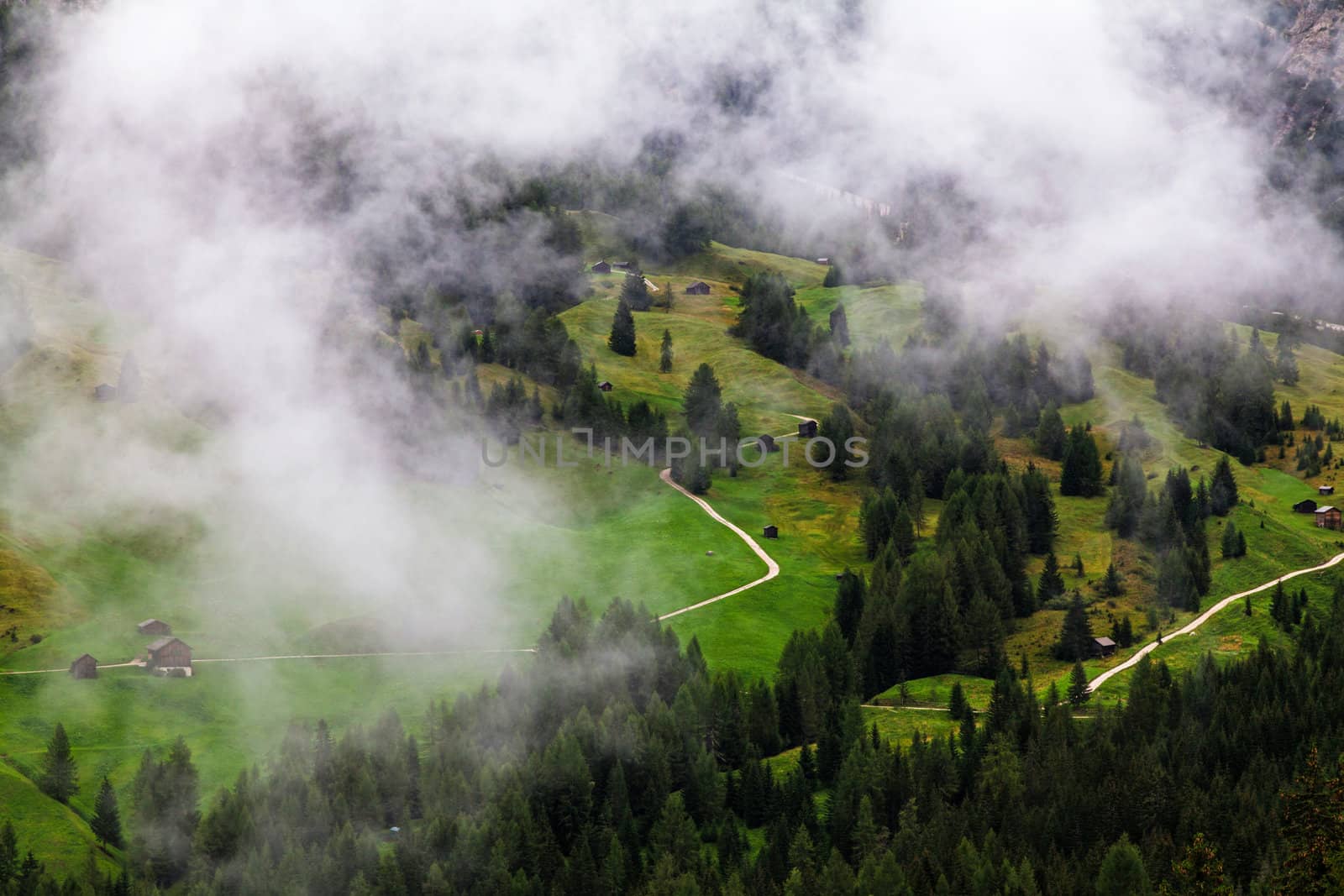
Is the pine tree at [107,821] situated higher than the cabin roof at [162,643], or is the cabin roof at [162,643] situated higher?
the cabin roof at [162,643]

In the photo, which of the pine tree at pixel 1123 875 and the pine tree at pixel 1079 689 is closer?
the pine tree at pixel 1123 875

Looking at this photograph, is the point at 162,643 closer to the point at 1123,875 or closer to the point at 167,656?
the point at 167,656

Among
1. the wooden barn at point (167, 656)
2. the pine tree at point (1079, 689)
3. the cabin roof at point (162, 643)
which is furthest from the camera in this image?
the pine tree at point (1079, 689)

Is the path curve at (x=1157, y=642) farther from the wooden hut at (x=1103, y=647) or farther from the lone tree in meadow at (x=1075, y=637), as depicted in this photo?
the lone tree in meadow at (x=1075, y=637)

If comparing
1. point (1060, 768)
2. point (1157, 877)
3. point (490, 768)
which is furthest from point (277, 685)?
point (1157, 877)

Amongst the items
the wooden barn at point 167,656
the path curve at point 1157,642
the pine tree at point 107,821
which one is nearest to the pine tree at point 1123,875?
the path curve at point 1157,642

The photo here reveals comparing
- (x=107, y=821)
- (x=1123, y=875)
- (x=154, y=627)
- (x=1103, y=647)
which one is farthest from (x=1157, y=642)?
(x=107, y=821)

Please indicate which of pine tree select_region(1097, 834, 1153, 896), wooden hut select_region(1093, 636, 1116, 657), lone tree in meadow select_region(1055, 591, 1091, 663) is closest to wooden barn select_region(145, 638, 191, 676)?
pine tree select_region(1097, 834, 1153, 896)

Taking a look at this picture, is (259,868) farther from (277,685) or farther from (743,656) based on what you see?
(743,656)
